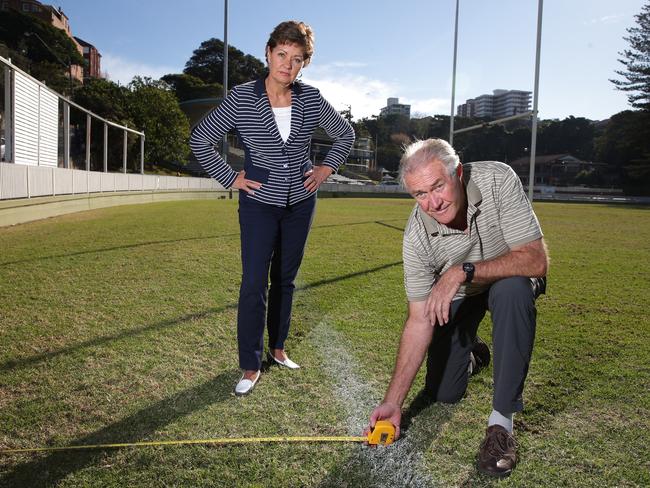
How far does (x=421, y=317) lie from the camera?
7.75 feet

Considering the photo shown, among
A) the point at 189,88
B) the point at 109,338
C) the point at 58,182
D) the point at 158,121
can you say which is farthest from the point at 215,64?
the point at 109,338

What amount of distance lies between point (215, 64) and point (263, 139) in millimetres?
110276

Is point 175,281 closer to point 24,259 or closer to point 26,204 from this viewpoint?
point 24,259

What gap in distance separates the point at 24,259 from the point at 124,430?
5097 millimetres

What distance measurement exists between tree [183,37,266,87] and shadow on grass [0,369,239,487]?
340 ft

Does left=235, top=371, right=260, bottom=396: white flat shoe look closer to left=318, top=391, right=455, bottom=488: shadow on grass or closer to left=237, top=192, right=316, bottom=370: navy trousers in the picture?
left=237, top=192, right=316, bottom=370: navy trousers

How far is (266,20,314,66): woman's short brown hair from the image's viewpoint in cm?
282

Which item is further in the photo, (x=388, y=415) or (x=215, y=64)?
(x=215, y=64)

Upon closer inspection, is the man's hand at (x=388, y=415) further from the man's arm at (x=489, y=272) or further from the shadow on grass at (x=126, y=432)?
the shadow on grass at (x=126, y=432)

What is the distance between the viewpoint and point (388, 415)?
2264mm

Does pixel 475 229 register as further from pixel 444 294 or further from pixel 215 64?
pixel 215 64

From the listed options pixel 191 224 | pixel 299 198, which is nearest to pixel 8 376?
pixel 299 198

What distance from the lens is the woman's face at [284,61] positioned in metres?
2.84

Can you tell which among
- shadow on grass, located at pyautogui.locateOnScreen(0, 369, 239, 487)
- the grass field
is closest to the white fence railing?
the grass field
